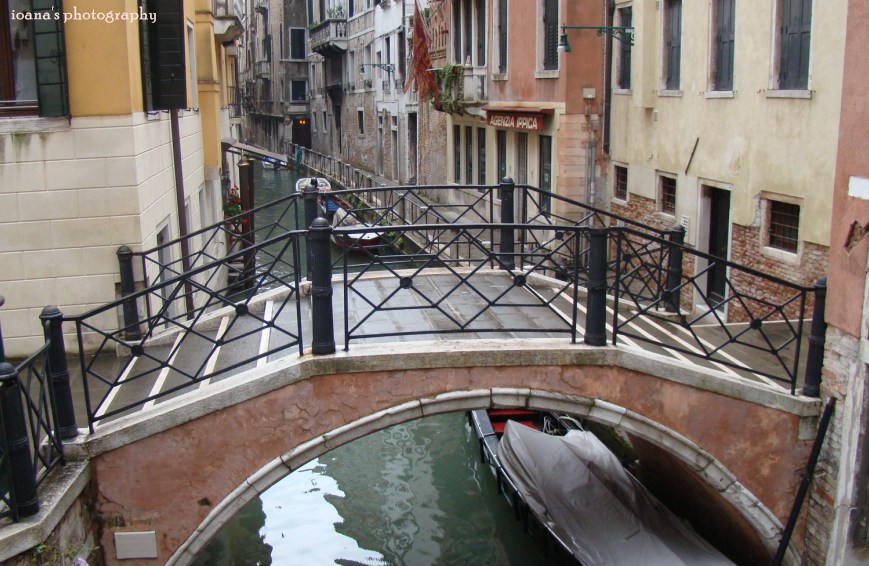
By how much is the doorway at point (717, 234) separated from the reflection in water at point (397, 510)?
3.75 metres

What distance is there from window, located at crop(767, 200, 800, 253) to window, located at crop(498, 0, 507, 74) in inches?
381

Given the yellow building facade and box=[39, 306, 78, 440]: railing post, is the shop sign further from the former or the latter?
box=[39, 306, 78, 440]: railing post

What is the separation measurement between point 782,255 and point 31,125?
7.76 metres

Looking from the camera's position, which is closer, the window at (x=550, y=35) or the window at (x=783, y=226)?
the window at (x=783, y=226)

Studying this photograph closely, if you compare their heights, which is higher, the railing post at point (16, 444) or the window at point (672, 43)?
the window at point (672, 43)

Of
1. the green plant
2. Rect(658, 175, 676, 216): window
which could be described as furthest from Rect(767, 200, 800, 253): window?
the green plant

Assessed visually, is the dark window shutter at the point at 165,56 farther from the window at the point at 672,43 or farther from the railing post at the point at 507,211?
the window at the point at 672,43

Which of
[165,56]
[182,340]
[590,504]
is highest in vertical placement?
[165,56]

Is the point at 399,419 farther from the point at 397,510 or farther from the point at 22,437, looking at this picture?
the point at 397,510

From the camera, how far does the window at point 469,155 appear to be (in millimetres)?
22234

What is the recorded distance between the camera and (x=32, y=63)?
756cm

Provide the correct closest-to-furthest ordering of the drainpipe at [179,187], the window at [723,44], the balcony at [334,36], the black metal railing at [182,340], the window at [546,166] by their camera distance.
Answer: the black metal railing at [182,340]
the drainpipe at [179,187]
the window at [723,44]
the window at [546,166]
the balcony at [334,36]

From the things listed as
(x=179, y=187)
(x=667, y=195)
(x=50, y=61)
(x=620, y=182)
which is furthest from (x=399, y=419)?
(x=620, y=182)

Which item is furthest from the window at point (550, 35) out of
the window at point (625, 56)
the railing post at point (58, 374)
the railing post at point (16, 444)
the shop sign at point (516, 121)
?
the railing post at point (16, 444)
